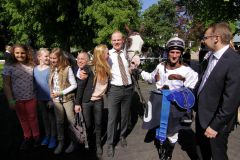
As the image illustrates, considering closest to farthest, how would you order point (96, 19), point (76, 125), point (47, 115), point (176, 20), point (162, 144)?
point (162, 144), point (76, 125), point (47, 115), point (96, 19), point (176, 20)

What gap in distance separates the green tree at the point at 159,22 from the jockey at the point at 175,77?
159ft

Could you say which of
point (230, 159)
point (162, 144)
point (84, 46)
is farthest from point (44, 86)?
point (84, 46)

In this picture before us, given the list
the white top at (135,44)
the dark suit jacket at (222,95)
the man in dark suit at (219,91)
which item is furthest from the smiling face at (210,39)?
the white top at (135,44)

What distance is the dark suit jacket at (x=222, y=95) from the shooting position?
307cm

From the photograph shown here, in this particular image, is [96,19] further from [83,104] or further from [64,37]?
[83,104]

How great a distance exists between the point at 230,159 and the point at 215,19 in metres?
7.83

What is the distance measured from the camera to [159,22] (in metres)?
57.6

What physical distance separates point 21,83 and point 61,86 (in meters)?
0.71

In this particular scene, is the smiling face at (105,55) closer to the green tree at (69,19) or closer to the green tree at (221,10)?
the green tree at (221,10)

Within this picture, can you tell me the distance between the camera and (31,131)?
5445mm

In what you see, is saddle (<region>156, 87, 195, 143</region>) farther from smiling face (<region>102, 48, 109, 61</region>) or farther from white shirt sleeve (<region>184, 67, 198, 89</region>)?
smiling face (<region>102, 48, 109, 61</region>)

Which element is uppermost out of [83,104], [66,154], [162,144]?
[83,104]

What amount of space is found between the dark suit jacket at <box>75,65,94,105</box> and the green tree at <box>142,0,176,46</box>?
1895 inches

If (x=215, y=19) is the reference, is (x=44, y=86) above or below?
below
